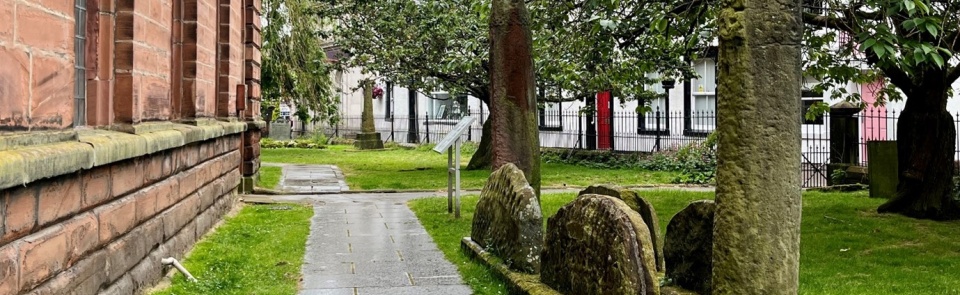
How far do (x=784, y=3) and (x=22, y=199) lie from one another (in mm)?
3543

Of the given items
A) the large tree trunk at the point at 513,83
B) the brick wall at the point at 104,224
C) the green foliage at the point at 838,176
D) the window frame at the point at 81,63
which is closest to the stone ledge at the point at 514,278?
the large tree trunk at the point at 513,83

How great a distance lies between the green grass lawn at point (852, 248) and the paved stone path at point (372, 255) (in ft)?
0.66

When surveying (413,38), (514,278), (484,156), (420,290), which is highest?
(413,38)

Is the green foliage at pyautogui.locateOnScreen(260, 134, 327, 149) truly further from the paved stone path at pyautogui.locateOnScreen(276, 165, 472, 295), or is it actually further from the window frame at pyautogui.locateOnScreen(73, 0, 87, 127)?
the window frame at pyautogui.locateOnScreen(73, 0, 87, 127)

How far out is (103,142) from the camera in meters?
5.65

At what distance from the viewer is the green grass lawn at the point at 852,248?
7.18 metres

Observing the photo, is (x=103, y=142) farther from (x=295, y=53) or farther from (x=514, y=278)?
(x=295, y=53)

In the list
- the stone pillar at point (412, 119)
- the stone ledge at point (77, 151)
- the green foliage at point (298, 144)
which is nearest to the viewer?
the stone ledge at point (77, 151)

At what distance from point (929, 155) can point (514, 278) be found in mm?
7854

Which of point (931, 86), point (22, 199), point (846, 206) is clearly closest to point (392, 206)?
point (846, 206)

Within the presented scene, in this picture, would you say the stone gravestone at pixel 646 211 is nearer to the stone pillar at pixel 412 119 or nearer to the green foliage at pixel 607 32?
the green foliage at pixel 607 32

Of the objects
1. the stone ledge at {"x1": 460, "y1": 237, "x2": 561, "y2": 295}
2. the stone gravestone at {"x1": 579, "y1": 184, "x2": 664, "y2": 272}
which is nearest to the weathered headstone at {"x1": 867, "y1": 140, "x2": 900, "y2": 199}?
the stone ledge at {"x1": 460, "y1": 237, "x2": 561, "y2": 295}

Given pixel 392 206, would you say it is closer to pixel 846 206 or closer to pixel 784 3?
pixel 846 206

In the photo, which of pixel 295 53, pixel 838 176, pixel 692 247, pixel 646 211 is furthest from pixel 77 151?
pixel 295 53
